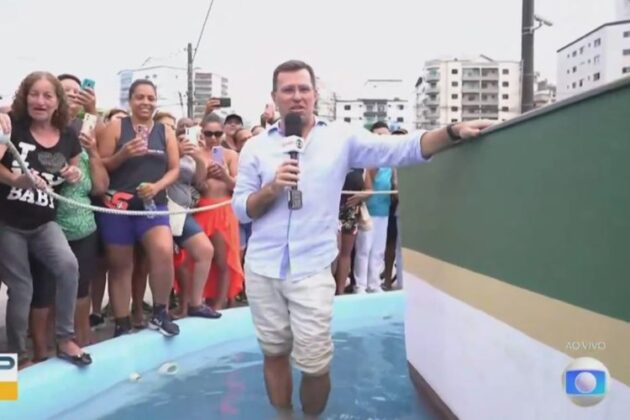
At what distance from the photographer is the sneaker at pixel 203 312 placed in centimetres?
485

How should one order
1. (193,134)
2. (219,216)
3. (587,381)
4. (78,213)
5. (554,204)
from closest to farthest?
(587,381)
(554,204)
(78,213)
(193,134)
(219,216)

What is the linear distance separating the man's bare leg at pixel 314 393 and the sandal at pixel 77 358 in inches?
49.6

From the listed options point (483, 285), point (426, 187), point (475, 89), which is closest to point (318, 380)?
point (483, 285)

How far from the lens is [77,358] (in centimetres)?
356

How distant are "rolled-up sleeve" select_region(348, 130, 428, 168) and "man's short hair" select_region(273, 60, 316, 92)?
0.31m

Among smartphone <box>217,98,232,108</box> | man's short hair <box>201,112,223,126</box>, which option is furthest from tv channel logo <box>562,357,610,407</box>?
smartphone <box>217,98,232,108</box>

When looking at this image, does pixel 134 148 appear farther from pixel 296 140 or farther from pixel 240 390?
pixel 296 140

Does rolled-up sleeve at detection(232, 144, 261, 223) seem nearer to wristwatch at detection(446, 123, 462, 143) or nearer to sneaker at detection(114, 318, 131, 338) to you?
wristwatch at detection(446, 123, 462, 143)

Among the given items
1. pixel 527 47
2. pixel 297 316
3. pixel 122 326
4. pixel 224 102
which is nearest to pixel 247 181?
pixel 297 316

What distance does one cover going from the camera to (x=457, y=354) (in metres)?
2.90

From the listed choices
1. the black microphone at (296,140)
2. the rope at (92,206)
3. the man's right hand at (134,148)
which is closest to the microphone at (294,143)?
the black microphone at (296,140)

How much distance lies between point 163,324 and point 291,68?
7.19ft

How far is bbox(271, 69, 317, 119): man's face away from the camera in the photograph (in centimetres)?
285

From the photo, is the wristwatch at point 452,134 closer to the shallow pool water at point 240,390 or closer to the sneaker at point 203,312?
the shallow pool water at point 240,390
